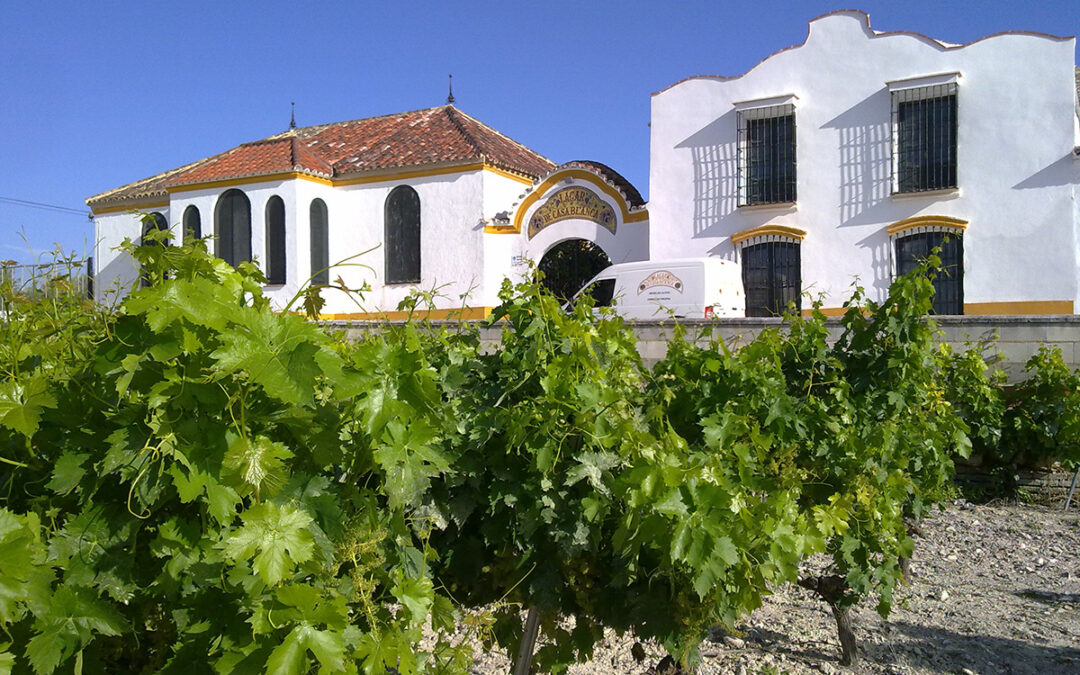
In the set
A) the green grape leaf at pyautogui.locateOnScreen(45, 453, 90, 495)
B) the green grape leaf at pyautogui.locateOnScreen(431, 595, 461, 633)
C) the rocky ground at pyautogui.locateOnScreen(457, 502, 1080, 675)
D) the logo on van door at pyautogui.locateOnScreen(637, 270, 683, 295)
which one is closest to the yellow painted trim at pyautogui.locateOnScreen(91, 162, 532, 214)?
the logo on van door at pyautogui.locateOnScreen(637, 270, 683, 295)

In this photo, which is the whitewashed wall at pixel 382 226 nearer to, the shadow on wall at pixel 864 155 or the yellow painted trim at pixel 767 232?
the yellow painted trim at pixel 767 232

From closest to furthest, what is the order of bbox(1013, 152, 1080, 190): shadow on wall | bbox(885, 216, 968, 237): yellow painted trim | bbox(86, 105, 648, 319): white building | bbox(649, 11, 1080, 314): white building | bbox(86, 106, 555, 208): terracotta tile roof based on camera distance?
1. bbox(1013, 152, 1080, 190): shadow on wall
2. bbox(649, 11, 1080, 314): white building
3. bbox(885, 216, 968, 237): yellow painted trim
4. bbox(86, 105, 648, 319): white building
5. bbox(86, 106, 555, 208): terracotta tile roof

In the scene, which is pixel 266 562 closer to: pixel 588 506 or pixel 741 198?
pixel 588 506

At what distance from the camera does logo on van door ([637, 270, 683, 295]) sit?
15234 millimetres

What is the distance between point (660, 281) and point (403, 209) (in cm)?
711

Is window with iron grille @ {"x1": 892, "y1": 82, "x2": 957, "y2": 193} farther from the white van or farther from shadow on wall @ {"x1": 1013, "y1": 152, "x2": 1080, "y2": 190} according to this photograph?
the white van

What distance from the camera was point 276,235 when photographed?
1991cm

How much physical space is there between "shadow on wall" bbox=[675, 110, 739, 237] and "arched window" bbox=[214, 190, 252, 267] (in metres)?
10.6

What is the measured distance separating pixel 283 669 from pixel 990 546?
780cm

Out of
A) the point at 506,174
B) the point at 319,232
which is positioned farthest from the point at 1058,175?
the point at 319,232

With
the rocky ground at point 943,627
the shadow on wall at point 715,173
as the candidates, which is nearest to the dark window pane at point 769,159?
the shadow on wall at point 715,173

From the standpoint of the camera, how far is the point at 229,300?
1665 millimetres

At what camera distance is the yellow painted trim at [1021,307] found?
14.2 meters

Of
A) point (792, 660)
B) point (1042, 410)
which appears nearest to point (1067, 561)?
point (1042, 410)
